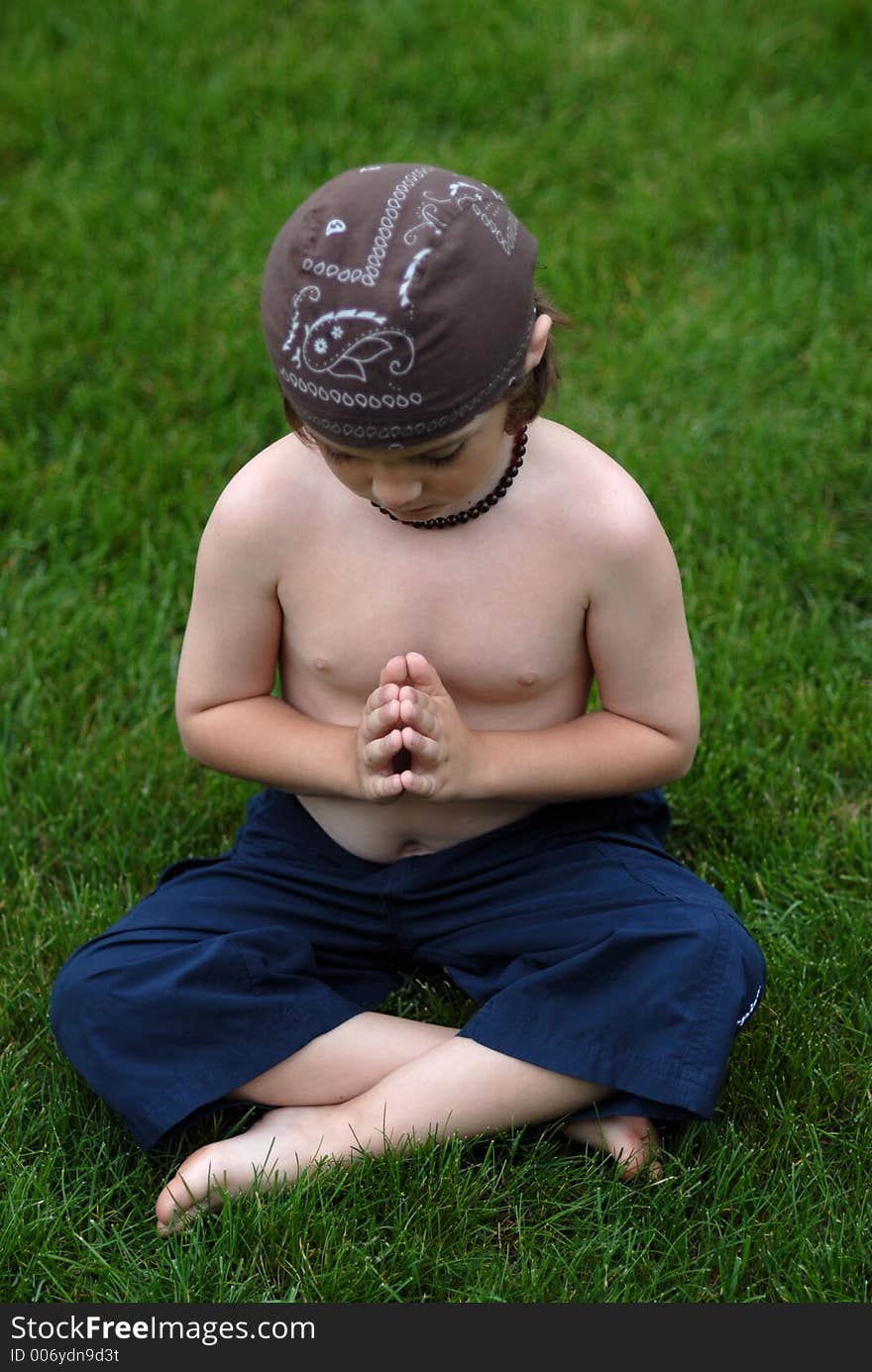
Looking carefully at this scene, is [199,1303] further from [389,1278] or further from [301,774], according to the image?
[301,774]

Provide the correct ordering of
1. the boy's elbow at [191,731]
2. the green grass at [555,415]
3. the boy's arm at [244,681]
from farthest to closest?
1. the boy's elbow at [191,731]
2. the boy's arm at [244,681]
3. the green grass at [555,415]

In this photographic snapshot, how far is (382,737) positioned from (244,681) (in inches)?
12.4

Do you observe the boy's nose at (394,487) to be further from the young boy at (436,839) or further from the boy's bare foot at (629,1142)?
the boy's bare foot at (629,1142)

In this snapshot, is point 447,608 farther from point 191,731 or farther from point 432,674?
point 191,731

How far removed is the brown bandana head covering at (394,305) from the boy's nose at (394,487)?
0.07 m

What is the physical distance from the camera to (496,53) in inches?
170

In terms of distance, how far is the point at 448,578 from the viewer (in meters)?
2.07

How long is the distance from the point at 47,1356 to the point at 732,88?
11.7 ft

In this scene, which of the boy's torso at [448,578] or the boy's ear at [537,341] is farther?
the boy's torso at [448,578]

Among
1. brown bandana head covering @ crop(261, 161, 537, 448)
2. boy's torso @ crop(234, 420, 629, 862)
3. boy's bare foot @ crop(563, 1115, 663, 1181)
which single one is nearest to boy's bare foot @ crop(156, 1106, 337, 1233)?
boy's bare foot @ crop(563, 1115, 663, 1181)

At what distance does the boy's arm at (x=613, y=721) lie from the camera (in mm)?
2043

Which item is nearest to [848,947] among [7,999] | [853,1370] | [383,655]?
[853,1370]

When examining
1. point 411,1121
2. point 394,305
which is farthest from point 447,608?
point 411,1121

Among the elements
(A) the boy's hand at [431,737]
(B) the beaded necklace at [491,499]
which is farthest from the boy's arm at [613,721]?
(B) the beaded necklace at [491,499]
